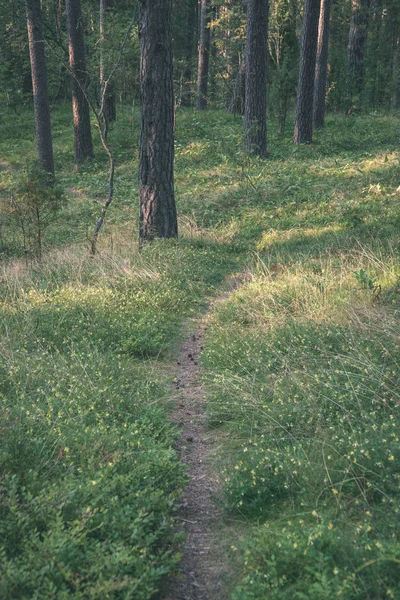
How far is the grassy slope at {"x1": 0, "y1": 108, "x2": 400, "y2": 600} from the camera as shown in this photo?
2.88m

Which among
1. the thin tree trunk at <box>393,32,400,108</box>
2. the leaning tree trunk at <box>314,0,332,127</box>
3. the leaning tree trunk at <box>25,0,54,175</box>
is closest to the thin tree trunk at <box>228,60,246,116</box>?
the leaning tree trunk at <box>314,0,332,127</box>

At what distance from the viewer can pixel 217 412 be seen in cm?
469

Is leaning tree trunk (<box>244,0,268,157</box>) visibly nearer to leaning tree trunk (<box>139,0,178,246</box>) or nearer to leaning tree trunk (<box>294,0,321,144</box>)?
leaning tree trunk (<box>294,0,321,144</box>)

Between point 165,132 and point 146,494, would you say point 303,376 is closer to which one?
point 146,494

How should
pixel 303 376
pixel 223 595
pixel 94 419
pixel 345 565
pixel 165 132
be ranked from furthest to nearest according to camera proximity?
pixel 165 132, pixel 303 376, pixel 94 419, pixel 223 595, pixel 345 565

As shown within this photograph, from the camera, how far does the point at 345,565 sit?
279 centimetres

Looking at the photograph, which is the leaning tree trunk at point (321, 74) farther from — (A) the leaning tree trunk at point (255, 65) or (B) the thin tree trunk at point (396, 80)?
(B) the thin tree trunk at point (396, 80)

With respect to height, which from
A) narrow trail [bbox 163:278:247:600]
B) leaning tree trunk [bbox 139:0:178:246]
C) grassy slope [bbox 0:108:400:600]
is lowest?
narrow trail [bbox 163:278:247:600]

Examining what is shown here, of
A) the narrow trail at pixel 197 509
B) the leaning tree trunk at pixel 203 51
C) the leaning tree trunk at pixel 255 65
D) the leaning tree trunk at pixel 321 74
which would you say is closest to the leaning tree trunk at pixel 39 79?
the leaning tree trunk at pixel 255 65

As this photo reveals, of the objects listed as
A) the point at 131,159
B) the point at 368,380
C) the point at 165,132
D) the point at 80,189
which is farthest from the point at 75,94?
the point at 368,380

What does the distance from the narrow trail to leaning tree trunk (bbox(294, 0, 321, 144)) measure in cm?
1382

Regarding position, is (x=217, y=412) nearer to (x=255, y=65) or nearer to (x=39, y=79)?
(x=255, y=65)

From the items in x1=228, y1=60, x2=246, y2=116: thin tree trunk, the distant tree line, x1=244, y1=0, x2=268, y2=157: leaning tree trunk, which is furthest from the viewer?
x1=228, y1=60, x2=246, y2=116: thin tree trunk

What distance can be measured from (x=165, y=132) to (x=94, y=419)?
6438 mm
